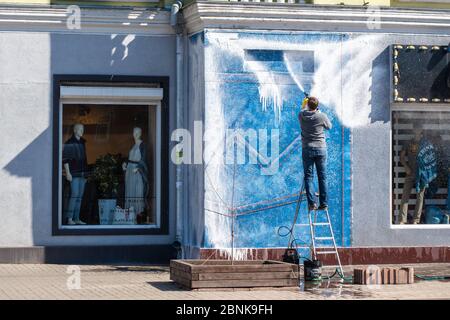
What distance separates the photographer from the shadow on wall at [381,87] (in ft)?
66.1

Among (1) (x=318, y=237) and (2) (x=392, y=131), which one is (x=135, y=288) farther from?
(2) (x=392, y=131)

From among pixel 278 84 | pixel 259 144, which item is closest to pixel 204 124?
pixel 259 144

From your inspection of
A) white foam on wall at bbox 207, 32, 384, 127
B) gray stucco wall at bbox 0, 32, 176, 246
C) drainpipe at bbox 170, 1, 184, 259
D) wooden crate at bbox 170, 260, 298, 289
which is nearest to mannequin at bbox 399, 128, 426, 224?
white foam on wall at bbox 207, 32, 384, 127

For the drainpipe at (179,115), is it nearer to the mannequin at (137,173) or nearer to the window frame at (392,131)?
the mannequin at (137,173)

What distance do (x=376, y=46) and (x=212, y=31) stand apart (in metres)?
2.93

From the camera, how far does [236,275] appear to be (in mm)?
16000

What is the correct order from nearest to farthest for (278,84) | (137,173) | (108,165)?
(278,84) < (108,165) < (137,173)

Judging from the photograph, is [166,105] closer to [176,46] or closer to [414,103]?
[176,46]

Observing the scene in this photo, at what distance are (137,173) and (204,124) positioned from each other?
2029 millimetres

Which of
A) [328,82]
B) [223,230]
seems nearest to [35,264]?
[223,230]

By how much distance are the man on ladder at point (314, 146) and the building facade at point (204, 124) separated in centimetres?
145

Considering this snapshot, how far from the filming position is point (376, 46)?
20156 mm

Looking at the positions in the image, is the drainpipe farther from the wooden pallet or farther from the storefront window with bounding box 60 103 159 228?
the wooden pallet

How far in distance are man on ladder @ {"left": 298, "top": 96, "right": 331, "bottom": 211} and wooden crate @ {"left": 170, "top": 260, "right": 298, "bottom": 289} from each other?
6.64 feet
